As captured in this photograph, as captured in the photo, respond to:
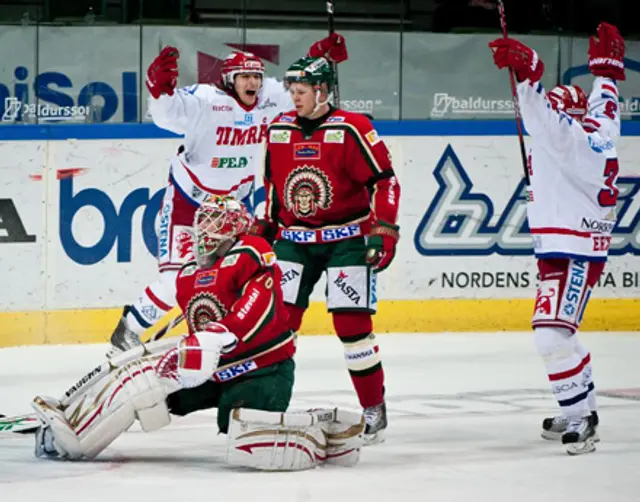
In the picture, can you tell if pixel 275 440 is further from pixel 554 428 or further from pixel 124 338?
pixel 124 338

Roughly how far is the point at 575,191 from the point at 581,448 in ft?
3.03

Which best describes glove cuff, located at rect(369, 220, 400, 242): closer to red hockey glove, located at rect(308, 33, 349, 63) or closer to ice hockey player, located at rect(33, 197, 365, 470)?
ice hockey player, located at rect(33, 197, 365, 470)

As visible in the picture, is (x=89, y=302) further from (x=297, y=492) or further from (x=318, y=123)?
(x=297, y=492)

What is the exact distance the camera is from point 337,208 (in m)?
6.21

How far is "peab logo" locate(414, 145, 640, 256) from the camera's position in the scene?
10.0 m

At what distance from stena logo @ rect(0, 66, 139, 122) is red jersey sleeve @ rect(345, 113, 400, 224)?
12.6 ft

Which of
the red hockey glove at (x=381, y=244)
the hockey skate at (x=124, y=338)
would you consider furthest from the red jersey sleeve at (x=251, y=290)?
the hockey skate at (x=124, y=338)

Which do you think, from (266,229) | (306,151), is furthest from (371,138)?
(266,229)

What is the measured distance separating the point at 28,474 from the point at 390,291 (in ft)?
16.3

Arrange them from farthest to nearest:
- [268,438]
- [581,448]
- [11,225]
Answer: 1. [11,225]
2. [581,448]
3. [268,438]

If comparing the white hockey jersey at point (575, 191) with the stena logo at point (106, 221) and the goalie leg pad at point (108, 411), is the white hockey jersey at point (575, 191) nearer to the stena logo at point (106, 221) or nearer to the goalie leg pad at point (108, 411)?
the goalie leg pad at point (108, 411)

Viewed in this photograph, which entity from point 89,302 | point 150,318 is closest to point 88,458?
point 150,318

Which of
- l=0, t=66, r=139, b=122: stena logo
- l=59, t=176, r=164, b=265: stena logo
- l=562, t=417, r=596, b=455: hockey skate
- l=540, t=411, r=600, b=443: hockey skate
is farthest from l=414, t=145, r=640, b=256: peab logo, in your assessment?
l=562, t=417, r=596, b=455: hockey skate

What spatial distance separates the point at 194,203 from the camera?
806cm
